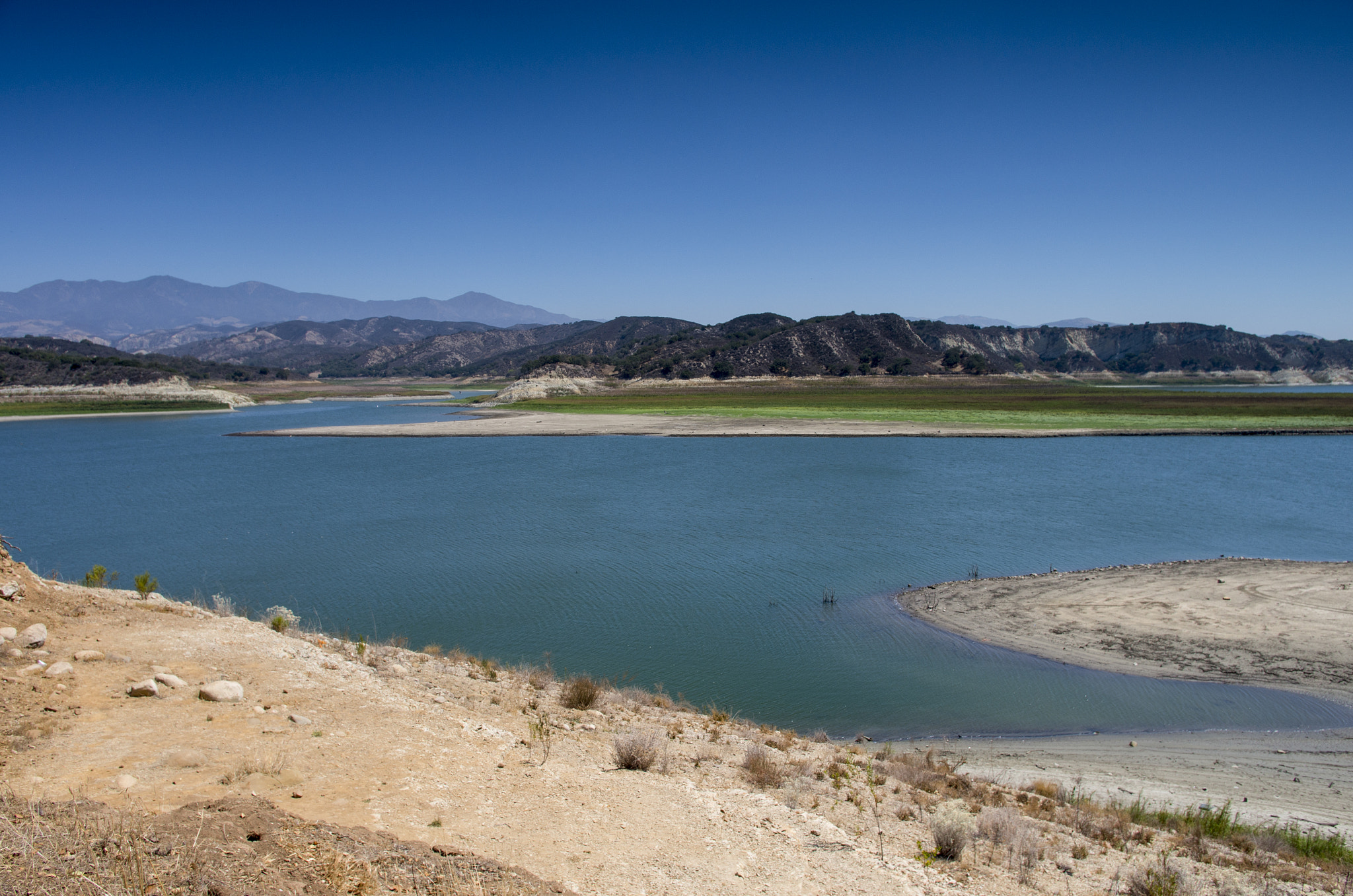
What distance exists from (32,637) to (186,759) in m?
4.03

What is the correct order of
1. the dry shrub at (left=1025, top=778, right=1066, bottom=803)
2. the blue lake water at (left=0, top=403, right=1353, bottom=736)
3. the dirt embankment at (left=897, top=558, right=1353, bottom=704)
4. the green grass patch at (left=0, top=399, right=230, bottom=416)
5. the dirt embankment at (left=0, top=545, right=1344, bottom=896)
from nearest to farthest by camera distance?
the dirt embankment at (left=0, top=545, right=1344, bottom=896)
the dry shrub at (left=1025, top=778, right=1066, bottom=803)
the blue lake water at (left=0, top=403, right=1353, bottom=736)
the dirt embankment at (left=897, top=558, right=1353, bottom=704)
the green grass patch at (left=0, top=399, right=230, bottom=416)

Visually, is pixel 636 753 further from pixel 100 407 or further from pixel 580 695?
pixel 100 407

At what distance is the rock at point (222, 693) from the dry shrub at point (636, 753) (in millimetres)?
4236

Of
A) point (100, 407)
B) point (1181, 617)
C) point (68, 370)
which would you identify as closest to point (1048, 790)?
point (1181, 617)

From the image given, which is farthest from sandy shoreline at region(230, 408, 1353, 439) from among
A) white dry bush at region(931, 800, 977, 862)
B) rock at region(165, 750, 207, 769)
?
rock at region(165, 750, 207, 769)

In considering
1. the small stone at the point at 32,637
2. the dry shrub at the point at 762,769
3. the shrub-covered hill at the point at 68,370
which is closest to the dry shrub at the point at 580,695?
the dry shrub at the point at 762,769

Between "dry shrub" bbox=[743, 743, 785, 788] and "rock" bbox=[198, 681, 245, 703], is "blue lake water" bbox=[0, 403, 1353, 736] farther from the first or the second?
"rock" bbox=[198, 681, 245, 703]

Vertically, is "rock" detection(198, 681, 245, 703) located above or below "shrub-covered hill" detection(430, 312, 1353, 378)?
below

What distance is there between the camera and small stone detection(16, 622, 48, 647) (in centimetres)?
819

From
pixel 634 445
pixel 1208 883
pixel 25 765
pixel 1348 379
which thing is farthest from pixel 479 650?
pixel 1348 379

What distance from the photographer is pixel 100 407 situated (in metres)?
83.9

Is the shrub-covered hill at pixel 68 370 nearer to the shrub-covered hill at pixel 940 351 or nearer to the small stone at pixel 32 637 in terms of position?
the shrub-covered hill at pixel 940 351

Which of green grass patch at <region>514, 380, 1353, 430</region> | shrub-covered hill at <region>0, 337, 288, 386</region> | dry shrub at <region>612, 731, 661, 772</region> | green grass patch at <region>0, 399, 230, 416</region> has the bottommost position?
dry shrub at <region>612, 731, 661, 772</region>

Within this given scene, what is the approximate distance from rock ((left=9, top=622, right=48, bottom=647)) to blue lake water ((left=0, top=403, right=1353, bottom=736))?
589 centimetres
